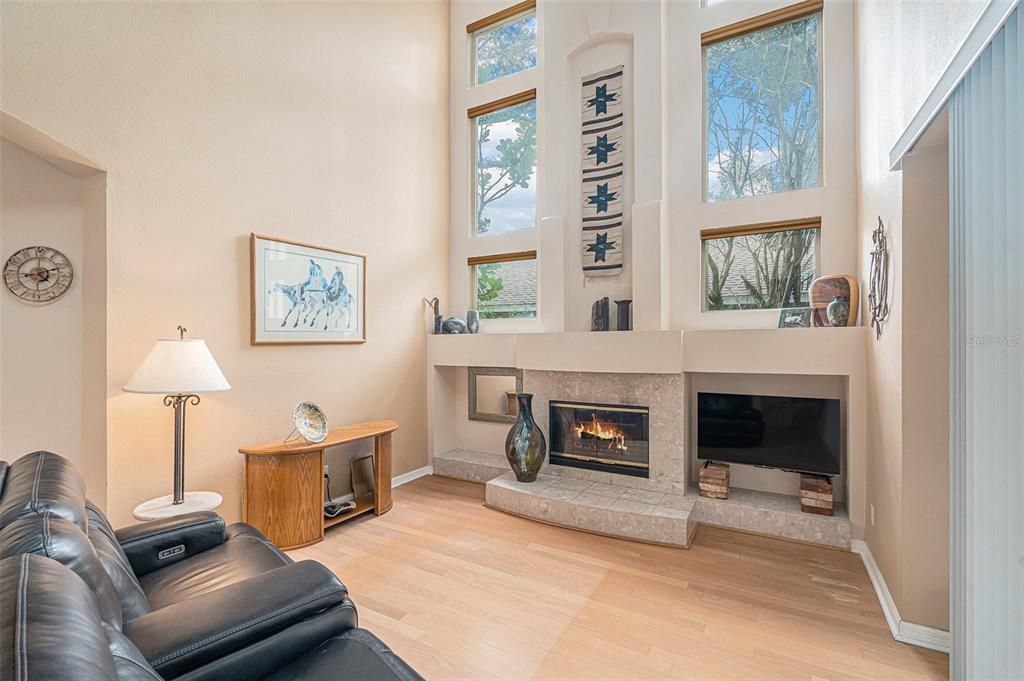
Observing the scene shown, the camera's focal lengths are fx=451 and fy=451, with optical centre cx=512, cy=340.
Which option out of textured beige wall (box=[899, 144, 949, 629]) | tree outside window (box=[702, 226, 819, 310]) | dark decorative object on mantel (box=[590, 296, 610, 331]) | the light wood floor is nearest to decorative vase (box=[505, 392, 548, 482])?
the light wood floor

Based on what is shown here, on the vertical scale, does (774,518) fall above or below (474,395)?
below

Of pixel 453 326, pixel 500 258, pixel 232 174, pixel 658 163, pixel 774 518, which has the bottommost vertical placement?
pixel 774 518

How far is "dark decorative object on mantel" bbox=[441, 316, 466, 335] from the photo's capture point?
15.7ft

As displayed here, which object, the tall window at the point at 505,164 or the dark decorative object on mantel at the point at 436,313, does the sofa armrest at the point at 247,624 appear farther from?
the tall window at the point at 505,164

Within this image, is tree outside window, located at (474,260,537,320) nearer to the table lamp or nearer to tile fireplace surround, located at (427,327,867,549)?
tile fireplace surround, located at (427,327,867,549)

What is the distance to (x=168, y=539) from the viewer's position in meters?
2.00

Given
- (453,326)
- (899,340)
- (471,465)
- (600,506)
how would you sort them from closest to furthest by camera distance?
1. (899,340)
2. (600,506)
3. (471,465)
4. (453,326)

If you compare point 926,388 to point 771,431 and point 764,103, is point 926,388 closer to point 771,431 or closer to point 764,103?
point 771,431

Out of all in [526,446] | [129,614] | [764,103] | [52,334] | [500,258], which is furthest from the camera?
[500,258]

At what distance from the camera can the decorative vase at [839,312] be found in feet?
10.3

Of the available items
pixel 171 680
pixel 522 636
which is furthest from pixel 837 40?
pixel 171 680

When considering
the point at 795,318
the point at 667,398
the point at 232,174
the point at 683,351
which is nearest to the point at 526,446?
the point at 667,398

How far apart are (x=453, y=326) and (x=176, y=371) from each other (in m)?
2.63

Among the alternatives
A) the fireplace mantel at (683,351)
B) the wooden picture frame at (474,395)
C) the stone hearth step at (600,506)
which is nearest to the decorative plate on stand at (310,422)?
the stone hearth step at (600,506)
